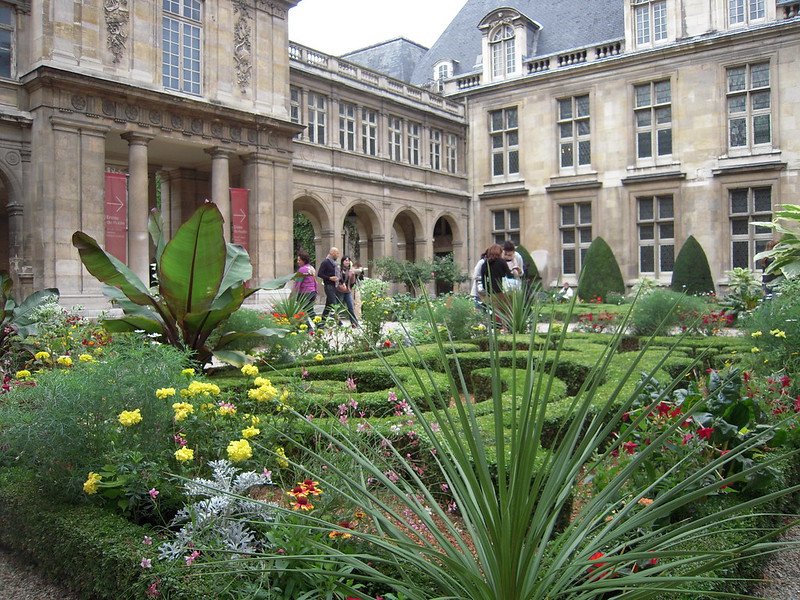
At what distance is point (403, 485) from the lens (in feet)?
7.11

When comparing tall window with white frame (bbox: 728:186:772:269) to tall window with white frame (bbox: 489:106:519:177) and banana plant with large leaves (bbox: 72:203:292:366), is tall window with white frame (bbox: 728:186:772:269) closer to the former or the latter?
tall window with white frame (bbox: 489:106:519:177)

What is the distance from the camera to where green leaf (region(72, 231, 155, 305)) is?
18.9ft

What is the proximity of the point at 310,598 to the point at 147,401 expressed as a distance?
4.60 ft

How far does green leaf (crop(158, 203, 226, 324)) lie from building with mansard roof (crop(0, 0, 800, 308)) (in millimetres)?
9733

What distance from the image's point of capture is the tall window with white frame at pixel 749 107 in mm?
21125

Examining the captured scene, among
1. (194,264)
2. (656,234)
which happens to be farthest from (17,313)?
(656,234)

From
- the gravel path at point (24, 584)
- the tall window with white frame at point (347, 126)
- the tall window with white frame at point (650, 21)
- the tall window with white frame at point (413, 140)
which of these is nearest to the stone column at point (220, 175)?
the tall window with white frame at point (347, 126)

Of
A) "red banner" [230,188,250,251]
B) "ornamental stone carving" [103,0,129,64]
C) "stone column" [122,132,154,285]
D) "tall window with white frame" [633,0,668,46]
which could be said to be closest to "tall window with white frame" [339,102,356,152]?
"red banner" [230,188,250,251]

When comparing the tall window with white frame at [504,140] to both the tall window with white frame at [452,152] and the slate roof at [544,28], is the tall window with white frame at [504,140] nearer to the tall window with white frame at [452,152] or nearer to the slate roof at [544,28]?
the tall window with white frame at [452,152]

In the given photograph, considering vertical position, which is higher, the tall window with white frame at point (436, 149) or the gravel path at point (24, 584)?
the tall window with white frame at point (436, 149)

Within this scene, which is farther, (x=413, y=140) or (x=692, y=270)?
(x=413, y=140)

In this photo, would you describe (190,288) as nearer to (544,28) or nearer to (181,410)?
(181,410)

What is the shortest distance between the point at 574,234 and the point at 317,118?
9.83 meters

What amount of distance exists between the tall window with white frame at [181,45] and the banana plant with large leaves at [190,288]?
38.1 ft
